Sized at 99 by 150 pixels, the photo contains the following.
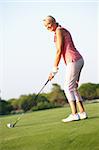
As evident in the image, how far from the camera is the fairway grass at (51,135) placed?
3.74 meters

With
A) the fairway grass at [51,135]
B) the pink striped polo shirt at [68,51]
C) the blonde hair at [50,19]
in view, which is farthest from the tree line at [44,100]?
the blonde hair at [50,19]

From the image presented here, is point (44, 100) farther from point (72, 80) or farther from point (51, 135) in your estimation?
point (51, 135)

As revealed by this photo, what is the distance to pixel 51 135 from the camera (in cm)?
388

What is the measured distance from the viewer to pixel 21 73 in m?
4.80

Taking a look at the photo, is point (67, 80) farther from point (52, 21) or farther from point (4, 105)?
point (4, 105)

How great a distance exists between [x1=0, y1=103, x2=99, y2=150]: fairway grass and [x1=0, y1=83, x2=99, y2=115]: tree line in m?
0.32

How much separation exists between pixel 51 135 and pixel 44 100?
1.02m

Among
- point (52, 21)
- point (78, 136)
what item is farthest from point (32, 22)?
point (78, 136)

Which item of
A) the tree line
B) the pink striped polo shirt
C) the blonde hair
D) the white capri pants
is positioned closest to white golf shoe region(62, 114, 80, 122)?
the white capri pants

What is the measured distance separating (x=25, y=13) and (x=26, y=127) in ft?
4.95

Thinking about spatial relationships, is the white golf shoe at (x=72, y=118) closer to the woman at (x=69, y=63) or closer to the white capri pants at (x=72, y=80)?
the woman at (x=69, y=63)

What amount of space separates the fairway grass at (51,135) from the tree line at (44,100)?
324mm

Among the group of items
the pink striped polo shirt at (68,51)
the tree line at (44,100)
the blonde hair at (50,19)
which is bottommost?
the tree line at (44,100)

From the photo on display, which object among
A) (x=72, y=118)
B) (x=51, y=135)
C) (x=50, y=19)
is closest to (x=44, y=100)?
(x=72, y=118)
